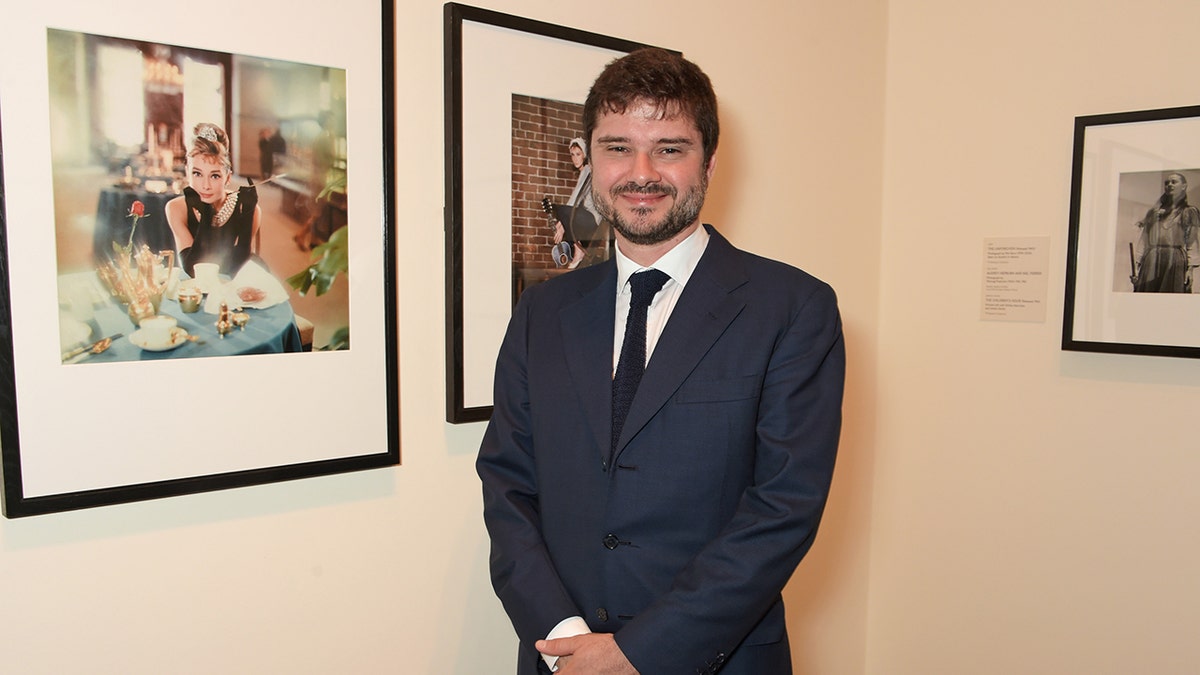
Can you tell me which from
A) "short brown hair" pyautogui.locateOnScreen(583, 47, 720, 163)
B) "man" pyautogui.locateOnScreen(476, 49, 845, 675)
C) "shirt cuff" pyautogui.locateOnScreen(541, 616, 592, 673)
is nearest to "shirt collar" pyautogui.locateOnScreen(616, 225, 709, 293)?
"man" pyautogui.locateOnScreen(476, 49, 845, 675)

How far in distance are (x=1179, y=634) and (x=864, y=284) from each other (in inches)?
47.7

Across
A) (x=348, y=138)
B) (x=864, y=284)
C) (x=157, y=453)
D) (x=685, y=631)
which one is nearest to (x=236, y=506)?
(x=157, y=453)

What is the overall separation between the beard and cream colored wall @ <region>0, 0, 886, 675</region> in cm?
42

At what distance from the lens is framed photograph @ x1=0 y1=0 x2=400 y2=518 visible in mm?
1200

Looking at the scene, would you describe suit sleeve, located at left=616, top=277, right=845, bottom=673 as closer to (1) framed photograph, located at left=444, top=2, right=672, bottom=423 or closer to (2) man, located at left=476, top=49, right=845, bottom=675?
(2) man, located at left=476, top=49, right=845, bottom=675

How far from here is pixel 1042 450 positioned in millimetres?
2189

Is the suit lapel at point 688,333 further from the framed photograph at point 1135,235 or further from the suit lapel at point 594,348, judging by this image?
the framed photograph at point 1135,235

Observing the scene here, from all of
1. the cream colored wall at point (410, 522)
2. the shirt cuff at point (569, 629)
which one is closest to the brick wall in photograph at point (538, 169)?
the cream colored wall at point (410, 522)

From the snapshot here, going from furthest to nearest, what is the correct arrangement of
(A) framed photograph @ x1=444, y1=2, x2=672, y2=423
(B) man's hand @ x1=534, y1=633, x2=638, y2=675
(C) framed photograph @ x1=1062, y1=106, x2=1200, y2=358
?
(C) framed photograph @ x1=1062, y1=106, x2=1200, y2=358
(A) framed photograph @ x1=444, y1=2, x2=672, y2=423
(B) man's hand @ x1=534, y1=633, x2=638, y2=675

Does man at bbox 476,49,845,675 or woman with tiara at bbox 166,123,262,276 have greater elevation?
woman with tiara at bbox 166,123,262,276

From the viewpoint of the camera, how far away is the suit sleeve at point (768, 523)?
120 cm

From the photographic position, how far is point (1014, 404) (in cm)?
224

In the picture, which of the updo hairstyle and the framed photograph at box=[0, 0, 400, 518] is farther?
the updo hairstyle

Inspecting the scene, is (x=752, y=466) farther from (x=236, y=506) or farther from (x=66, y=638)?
(x=66, y=638)
